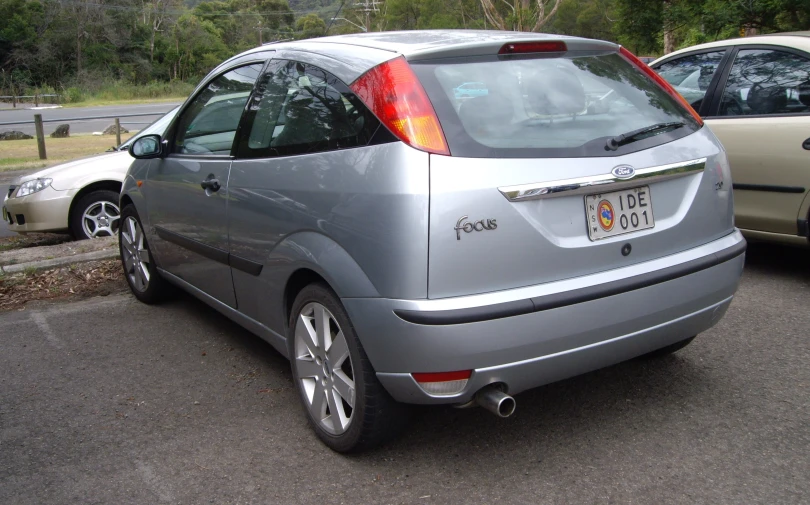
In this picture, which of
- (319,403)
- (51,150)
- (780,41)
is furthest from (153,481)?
(51,150)

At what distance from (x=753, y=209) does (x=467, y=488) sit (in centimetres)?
354

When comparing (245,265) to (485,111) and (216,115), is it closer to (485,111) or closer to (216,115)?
(216,115)

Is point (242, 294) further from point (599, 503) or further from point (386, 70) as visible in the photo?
point (599, 503)

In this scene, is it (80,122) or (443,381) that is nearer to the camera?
(443,381)

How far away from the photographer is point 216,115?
4.40 m

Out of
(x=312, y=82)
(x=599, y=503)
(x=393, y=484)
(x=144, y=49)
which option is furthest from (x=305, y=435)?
(x=144, y=49)

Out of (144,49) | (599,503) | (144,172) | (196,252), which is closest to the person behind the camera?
(599,503)

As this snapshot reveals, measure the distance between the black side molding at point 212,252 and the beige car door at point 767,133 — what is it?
141 inches

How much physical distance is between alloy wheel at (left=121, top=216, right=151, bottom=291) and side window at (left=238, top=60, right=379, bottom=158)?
1.89m

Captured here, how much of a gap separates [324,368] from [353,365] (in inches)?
12.4

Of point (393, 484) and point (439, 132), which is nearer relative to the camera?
point (439, 132)

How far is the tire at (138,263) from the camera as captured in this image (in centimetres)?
533

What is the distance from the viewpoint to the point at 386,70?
2.98m

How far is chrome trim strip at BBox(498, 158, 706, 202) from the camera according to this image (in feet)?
9.10
